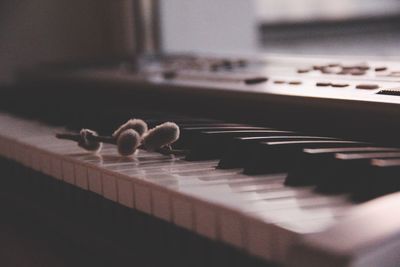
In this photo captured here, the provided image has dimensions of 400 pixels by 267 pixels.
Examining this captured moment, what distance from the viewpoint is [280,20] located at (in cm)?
414

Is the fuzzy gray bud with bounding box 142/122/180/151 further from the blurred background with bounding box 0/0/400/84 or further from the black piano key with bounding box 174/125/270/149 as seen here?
the blurred background with bounding box 0/0/400/84

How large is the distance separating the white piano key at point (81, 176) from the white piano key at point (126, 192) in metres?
0.13

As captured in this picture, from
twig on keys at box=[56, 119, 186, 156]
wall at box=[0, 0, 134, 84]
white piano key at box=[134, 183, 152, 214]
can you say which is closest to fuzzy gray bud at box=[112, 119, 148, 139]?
twig on keys at box=[56, 119, 186, 156]

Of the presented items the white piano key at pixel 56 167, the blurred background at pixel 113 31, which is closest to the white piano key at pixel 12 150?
the white piano key at pixel 56 167

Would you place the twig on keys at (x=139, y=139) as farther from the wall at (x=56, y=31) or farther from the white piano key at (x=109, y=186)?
the wall at (x=56, y=31)

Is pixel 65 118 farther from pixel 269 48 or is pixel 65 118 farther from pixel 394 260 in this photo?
pixel 269 48

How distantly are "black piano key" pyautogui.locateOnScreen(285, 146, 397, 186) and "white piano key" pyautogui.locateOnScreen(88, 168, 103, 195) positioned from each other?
0.33 m

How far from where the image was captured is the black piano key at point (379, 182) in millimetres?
865

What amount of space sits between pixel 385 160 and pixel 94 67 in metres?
1.64

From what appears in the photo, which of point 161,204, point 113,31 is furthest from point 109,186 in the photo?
point 113,31

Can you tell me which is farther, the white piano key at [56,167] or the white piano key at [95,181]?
the white piano key at [56,167]

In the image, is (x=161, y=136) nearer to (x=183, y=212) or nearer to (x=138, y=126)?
(x=138, y=126)

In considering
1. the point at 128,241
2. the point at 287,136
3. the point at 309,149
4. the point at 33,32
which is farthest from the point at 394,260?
the point at 33,32

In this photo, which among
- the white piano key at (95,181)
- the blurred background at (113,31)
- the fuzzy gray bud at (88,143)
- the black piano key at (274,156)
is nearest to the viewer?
the black piano key at (274,156)
